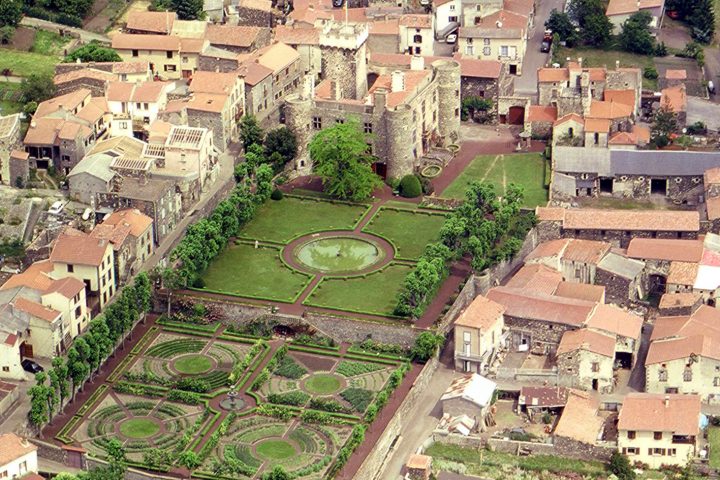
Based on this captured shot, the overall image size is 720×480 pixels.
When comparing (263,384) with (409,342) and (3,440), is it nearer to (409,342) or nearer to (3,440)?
(409,342)

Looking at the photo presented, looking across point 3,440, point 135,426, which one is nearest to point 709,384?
point 135,426

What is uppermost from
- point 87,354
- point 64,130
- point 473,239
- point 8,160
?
point 64,130

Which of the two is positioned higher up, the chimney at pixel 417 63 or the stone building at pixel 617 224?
the chimney at pixel 417 63

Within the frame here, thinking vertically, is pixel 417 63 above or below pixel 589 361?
above

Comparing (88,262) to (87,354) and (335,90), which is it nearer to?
(87,354)

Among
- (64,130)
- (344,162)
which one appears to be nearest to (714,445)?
(344,162)

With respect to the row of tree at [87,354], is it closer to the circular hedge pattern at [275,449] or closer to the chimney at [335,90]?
the circular hedge pattern at [275,449]

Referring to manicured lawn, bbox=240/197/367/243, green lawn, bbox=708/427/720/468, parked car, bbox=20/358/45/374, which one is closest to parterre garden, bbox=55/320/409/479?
parked car, bbox=20/358/45/374

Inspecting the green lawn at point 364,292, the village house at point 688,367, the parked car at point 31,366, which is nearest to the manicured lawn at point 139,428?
the parked car at point 31,366
